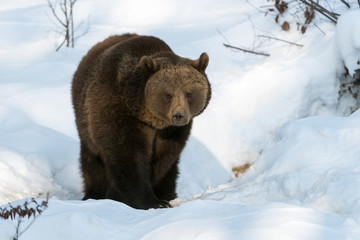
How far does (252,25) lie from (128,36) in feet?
14.1

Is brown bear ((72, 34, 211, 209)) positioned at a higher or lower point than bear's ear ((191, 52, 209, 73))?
lower

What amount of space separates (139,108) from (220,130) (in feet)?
10.2

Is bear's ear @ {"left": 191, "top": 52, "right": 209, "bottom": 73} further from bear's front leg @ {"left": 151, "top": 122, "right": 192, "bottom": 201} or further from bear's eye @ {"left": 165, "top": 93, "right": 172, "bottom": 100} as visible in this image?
bear's front leg @ {"left": 151, "top": 122, "right": 192, "bottom": 201}

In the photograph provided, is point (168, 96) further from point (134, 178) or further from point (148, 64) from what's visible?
point (134, 178)

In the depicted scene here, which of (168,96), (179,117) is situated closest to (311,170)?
(179,117)

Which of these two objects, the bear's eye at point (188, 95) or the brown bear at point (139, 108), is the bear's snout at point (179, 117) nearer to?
the brown bear at point (139, 108)

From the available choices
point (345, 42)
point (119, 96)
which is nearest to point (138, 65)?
point (119, 96)

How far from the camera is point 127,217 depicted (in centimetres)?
346

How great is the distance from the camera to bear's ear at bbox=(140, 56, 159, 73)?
15.8ft

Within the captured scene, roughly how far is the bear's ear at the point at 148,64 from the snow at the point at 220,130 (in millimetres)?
A: 1207

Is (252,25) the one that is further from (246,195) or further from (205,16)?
(246,195)

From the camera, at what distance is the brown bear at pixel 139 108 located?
4867 millimetres

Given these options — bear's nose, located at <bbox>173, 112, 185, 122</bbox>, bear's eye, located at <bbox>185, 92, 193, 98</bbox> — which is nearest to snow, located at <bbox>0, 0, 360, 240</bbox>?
bear's nose, located at <bbox>173, 112, 185, 122</bbox>

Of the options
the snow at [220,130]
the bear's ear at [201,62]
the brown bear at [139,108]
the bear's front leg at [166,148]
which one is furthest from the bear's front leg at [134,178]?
the bear's ear at [201,62]
